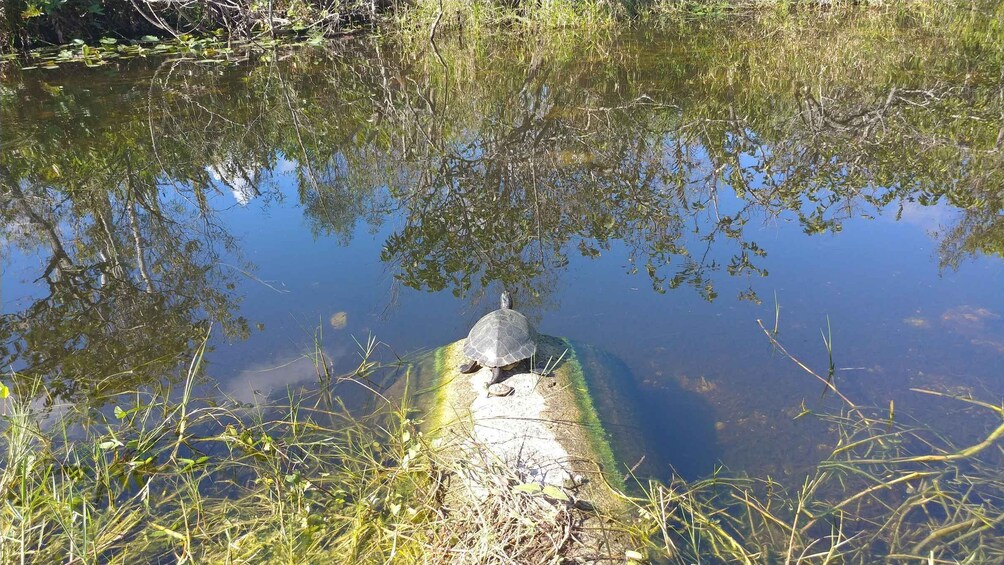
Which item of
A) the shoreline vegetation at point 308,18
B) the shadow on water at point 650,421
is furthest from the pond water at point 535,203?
the shoreline vegetation at point 308,18

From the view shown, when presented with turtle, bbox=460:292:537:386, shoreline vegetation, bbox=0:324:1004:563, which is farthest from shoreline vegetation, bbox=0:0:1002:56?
shoreline vegetation, bbox=0:324:1004:563

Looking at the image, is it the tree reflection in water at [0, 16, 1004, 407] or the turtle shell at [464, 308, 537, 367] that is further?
the tree reflection in water at [0, 16, 1004, 407]

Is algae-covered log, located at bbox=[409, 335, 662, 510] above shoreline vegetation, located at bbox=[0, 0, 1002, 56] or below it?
below

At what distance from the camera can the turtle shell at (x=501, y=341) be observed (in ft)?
10.8

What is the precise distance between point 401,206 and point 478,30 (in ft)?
29.9

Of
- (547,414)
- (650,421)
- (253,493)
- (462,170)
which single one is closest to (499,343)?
(547,414)

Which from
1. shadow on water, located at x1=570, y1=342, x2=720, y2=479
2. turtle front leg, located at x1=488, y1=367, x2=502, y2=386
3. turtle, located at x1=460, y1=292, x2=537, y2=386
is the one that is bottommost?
shadow on water, located at x1=570, y1=342, x2=720, y2=479

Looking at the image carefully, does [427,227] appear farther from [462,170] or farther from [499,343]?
[499,343]

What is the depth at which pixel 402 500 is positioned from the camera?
2578 mm

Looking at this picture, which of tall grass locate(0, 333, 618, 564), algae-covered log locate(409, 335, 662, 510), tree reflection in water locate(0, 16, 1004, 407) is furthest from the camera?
tree reflection in water locate(0, 16, 1004, 407)

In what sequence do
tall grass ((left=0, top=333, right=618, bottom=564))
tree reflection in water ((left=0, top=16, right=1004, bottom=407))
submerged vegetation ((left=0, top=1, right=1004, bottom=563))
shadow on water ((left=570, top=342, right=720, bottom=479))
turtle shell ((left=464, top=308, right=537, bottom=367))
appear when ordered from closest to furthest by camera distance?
tall grass ((left=0, top=333, right=618, bottom=564)), submerged vegetation ((left=0, top=1, right=1004, bottom=563)), shadow on water ((left=570, top=342, right=720, bottom=479)), turtle shell ((left=464, top=308, right=537, bottom=367)), tree reflection in water ((left=0, top=16, right=1004, bottom=407))

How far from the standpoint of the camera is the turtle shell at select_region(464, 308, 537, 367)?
329 cm

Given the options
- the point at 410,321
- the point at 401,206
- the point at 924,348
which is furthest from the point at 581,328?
the point at 401,206

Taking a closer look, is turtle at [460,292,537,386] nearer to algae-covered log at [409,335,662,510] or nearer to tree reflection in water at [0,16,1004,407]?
algae-covered log at [409,335,662,510]
